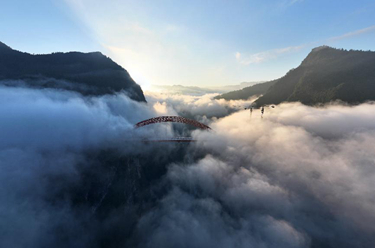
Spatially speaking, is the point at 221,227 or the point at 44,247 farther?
the point at 221,227

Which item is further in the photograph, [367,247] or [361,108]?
[361,108]

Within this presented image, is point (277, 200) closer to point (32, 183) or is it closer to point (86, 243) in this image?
point (86, 243)

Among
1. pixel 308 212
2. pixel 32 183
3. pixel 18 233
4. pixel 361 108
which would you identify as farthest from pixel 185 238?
pixel 361 108

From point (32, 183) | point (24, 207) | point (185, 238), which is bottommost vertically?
point (185, 238)

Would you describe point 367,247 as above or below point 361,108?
below

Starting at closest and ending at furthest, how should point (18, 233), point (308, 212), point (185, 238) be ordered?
point (18, 233) → point (308, 212) → point (185, 238)

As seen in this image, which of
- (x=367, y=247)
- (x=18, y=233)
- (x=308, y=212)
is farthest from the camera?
(x=308, y=212)

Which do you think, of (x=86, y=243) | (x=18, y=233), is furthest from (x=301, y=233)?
(x=18, y=233)

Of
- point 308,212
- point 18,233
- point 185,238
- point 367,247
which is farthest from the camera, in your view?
point 185,238

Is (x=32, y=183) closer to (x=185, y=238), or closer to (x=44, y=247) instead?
(x=44, y=247)
